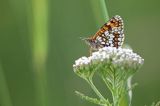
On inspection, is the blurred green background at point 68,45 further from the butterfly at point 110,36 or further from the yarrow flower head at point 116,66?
the yarrow flower head at point 116,66

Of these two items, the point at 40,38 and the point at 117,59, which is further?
the point at 40,38

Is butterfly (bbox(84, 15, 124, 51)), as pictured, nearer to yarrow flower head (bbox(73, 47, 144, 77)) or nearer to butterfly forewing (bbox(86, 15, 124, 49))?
butterfly forewing (bbox(86, 15, 124, 49))

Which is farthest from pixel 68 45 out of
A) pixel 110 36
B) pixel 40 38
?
pixel 110 36

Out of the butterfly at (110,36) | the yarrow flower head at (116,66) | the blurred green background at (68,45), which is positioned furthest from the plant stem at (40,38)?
the blurred green background at (68,45)

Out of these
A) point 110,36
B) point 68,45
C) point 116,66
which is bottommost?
point 116,66

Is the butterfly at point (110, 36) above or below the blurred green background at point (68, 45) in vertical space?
below

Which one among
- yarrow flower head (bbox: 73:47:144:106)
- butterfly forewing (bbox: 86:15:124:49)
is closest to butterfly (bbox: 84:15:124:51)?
butterfly forewing (bbox: 86:15:124:49)

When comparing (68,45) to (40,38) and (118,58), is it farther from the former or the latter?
(118,58)
